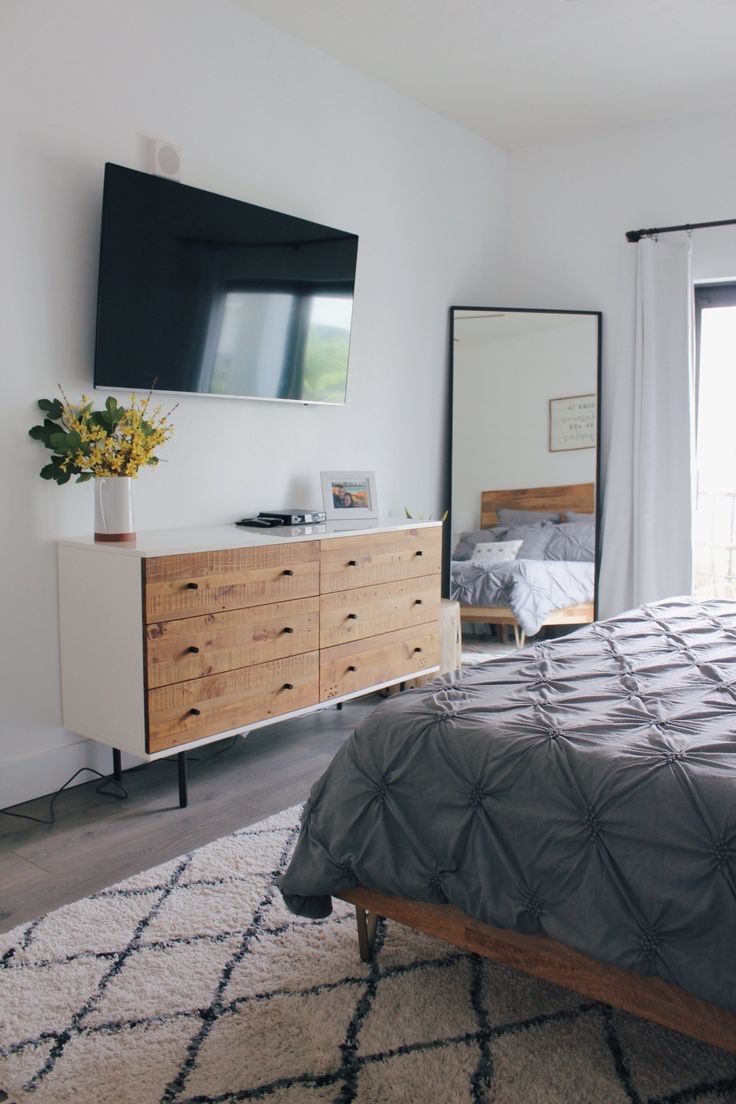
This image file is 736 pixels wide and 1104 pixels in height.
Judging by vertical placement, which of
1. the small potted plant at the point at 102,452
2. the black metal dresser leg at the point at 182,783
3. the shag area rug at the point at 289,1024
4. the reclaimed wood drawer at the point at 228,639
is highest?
the small potted plant at the point at 102,452

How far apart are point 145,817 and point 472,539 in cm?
249

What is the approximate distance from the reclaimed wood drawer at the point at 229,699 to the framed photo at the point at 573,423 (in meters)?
2.17

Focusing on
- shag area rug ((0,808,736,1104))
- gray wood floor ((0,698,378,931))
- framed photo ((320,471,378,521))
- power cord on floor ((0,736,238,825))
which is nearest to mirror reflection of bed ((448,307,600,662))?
framed photo ((320,471,378,521))

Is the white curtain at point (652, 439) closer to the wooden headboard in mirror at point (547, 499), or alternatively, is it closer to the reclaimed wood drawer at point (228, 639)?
the wooden headboard in mirror at point (547, 499)

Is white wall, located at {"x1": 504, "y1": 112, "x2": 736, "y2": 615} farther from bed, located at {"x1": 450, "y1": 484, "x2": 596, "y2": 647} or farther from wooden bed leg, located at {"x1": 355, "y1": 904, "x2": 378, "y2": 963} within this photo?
wooden bed leg, located at {"x1": 355, "y1": 904, "x2": 378, "y2": 963}

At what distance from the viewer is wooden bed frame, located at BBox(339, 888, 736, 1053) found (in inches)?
57.8

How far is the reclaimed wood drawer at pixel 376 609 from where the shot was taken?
339cm

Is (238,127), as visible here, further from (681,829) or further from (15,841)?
(681,829)

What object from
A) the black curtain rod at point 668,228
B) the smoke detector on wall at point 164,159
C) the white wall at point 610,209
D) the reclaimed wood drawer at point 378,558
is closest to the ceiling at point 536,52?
the white wall at point 610,209

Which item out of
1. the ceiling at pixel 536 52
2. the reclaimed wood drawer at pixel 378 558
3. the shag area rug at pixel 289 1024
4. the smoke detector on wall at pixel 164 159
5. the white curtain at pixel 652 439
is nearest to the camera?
the shag area rug at pixel 289 1024

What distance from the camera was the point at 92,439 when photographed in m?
2.81

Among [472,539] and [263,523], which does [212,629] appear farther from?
[472,539]

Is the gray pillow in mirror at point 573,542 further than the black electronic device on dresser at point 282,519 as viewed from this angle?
Yes

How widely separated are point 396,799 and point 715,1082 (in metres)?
0.73
